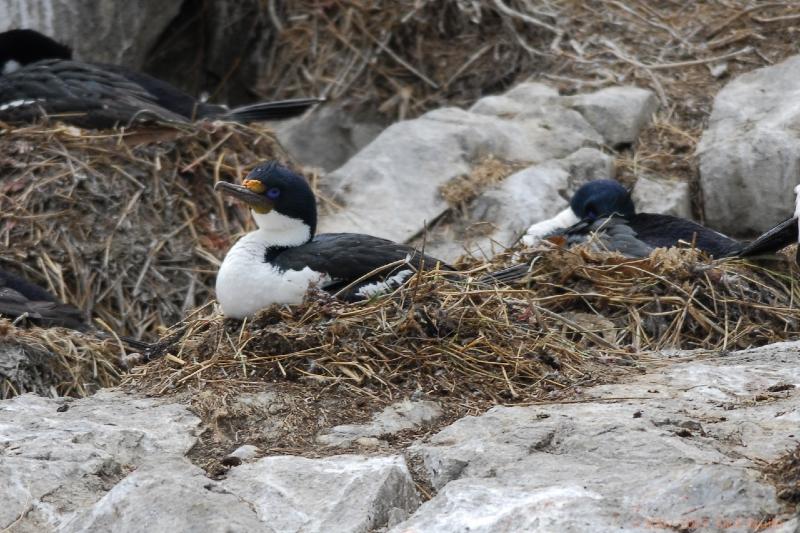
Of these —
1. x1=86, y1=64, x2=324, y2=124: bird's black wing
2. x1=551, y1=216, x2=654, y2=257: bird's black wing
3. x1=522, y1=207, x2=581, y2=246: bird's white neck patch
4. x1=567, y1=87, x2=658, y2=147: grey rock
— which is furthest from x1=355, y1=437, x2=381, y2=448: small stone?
x1=567, y1=87, x2=658, y2=147: grey rock

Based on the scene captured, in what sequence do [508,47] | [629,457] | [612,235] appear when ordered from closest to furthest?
[629,457] < [612,235] < [508,47]

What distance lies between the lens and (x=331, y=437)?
5039 millimetres

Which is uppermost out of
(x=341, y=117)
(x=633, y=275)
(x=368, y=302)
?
(x=368, y=302)

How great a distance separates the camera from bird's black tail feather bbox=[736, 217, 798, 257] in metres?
7.24

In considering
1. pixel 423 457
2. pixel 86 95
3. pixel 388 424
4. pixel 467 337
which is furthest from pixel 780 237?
pixel 86 95

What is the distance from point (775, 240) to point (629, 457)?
331 centimetres

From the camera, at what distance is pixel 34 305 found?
7602 mm

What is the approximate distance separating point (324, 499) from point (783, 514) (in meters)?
1.34

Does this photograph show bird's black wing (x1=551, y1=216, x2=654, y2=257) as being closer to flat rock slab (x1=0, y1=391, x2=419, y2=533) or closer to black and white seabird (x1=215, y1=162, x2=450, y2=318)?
black and white seabird (x1=215, y1=162, x2=450, y2=318)

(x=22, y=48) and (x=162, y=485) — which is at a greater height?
(x=162, y=485)

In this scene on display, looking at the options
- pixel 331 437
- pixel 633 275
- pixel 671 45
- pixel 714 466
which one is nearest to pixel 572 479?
pixel 714 466

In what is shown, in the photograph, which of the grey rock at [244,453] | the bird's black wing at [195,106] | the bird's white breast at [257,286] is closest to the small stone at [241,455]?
the grey rock at [244,453]

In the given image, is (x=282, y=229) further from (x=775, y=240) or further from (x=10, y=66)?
(x=10, y=66)

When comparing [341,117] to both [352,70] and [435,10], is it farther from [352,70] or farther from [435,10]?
[435,10]
